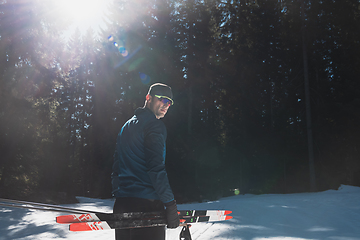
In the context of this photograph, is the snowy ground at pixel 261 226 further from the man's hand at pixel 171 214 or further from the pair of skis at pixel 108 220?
the pair of skis at pixel 108 220

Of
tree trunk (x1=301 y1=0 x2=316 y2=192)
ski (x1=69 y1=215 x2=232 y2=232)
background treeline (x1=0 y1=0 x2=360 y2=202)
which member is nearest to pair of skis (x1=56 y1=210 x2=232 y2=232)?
ski (x1=69 y1=215 x2=232 y2=232)

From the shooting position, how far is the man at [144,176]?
2338 mm

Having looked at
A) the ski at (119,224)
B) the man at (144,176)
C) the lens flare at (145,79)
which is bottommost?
the ski at (119,224)

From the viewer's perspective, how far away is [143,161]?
96.2 inches

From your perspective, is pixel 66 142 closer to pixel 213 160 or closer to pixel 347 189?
pixel 213 160

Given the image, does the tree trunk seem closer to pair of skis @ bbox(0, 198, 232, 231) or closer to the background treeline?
the background treeline

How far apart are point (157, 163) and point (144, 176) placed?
209mm

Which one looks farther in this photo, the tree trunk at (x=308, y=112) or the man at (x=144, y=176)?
the tree trunk at (x=308, y=112)

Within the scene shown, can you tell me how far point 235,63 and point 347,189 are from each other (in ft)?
47.3

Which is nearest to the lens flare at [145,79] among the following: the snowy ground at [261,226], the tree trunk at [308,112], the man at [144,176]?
the tree trunk at [308,112]

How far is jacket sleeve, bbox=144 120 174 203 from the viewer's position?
2318 millimetres

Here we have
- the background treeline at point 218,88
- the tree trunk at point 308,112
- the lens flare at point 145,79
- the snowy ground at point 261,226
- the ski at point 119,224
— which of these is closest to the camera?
the ski at point 119,224

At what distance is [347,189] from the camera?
13.3 metres

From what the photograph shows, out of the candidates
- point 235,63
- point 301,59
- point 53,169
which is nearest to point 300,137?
point 301,59
